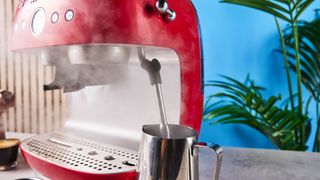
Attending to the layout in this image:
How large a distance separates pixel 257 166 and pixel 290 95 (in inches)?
27.8

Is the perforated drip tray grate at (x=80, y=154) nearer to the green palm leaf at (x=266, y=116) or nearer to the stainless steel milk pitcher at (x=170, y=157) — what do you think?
the stainless steel milk pitcher at (x=170, y=157)

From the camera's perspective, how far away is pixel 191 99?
0.54 m

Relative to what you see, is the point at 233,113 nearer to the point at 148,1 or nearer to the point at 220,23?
the point at 220,23

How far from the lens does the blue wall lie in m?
1.36

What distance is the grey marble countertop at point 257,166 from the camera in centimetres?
61

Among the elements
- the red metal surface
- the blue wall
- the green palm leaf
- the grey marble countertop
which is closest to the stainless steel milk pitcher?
the red metal surface

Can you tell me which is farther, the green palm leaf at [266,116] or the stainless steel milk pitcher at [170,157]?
the green palm leaf at [266,116]

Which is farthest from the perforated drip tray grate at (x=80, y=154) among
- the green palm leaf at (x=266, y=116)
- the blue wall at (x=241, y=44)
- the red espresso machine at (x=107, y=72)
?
→ the blue wall at (x=241, y=44)

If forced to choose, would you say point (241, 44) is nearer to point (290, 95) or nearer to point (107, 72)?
point (290, 95)

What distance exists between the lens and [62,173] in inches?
19.2

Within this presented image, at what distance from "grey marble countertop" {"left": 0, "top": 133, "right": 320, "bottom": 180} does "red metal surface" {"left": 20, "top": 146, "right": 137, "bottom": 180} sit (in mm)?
54

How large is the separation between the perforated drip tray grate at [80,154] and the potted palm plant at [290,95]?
2.42ft

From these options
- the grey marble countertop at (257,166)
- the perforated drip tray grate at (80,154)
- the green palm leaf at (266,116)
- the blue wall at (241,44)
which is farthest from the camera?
the blue wall at (241,44)

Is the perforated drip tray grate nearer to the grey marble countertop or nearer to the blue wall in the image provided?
the grey marble countertop
